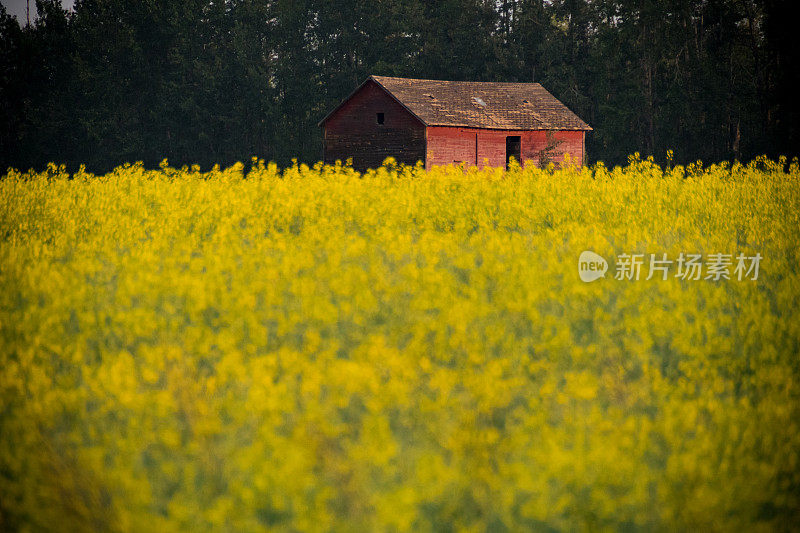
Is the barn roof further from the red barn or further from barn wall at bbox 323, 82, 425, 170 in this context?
barn wall at bbox 323, 82, 425, 170

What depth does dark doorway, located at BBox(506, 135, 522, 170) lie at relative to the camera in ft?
105

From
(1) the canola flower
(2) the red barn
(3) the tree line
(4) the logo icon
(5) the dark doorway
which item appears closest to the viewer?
(1) the canola flower

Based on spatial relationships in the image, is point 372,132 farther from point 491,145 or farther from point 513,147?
point 513,147

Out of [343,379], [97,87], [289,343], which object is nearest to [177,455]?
[343,379]

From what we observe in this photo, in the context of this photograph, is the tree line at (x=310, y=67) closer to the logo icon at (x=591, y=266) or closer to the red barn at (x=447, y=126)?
the red barn at (x=447, y=126)

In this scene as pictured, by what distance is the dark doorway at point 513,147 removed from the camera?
3189 centimetres

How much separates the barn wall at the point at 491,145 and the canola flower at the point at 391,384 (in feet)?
62.1

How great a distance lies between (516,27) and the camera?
52656 mm

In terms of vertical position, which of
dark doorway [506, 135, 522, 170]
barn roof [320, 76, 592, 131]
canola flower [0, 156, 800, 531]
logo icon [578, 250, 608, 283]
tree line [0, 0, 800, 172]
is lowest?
canola flower [0, 156, 800, 531]

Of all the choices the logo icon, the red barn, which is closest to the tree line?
the red barn

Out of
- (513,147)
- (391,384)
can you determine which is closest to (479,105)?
(513,147)

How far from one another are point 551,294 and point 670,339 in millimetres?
1183

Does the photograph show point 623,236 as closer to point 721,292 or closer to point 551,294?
point 721,292

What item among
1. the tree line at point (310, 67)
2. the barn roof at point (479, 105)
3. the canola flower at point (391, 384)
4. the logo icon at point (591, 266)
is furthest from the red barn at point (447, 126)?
the logo icon at point (591, 266)
